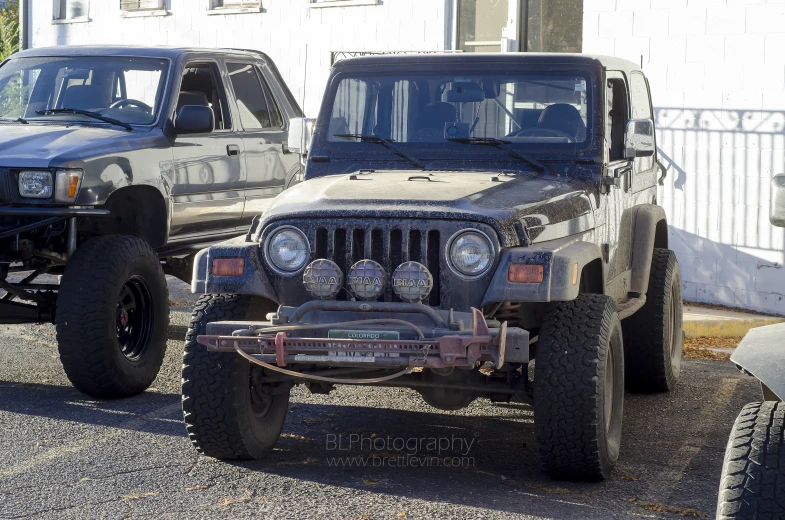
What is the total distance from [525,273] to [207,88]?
4.09 meters

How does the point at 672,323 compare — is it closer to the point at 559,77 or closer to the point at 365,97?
the point at 559,77

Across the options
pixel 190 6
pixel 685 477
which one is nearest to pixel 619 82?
pixel 685 477

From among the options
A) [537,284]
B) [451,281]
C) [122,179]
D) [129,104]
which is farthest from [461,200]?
[129,104]

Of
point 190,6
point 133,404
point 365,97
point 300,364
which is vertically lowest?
point 133,404

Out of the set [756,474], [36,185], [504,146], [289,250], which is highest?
[504,146]

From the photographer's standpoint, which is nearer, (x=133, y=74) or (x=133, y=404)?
(x=133, y=404)

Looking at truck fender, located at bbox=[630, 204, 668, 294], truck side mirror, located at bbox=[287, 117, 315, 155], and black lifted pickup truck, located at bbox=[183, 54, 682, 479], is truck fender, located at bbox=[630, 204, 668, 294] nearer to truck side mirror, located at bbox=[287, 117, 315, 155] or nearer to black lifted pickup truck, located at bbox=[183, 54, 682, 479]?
black lifted pickup truck, located at bbox=[183, 54, 682, 479]

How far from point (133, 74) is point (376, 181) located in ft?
9.83

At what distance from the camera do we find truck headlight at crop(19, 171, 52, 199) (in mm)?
6633

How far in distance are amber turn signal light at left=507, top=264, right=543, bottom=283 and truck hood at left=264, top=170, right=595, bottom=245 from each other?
0.15 metres

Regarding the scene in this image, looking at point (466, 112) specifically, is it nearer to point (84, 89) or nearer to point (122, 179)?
point (122, 179)

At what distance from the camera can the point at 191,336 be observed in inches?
210

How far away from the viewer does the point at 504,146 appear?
6191 millimetres

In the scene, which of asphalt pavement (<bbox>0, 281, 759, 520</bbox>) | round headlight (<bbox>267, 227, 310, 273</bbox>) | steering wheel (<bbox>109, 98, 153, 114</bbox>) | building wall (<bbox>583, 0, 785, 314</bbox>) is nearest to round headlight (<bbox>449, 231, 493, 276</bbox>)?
round headlight (<bbox>267, 227, 310, 273</bbox>)
